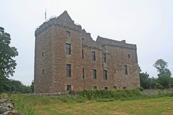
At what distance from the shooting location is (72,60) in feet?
77.5

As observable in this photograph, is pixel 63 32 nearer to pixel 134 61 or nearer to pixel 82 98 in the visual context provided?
pixel 82 98

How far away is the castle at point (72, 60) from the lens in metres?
22.1

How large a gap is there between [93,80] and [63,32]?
8.53 meters

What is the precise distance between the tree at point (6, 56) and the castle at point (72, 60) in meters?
4.63

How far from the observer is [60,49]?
22.7 meters

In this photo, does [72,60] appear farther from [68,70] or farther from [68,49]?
[68,49]

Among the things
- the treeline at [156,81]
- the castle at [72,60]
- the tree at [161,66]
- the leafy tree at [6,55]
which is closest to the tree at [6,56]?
the leafy tree at [6,55]

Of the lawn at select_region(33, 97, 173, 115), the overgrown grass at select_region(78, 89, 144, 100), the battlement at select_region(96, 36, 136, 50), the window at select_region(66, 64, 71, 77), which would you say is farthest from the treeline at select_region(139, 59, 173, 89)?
the lawn at select_region(33, 97, 173, 115)

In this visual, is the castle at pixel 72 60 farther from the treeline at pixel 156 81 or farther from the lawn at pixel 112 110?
Result: the treeline at pixel 156 81

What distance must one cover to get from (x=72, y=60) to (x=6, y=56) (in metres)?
10.9

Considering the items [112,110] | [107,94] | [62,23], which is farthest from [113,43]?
[112,110]

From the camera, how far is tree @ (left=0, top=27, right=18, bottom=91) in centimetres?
2620

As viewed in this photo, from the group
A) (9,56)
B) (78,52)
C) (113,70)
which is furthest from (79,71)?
(9,56)

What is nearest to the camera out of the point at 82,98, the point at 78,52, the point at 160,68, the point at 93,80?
the point at 82,98
